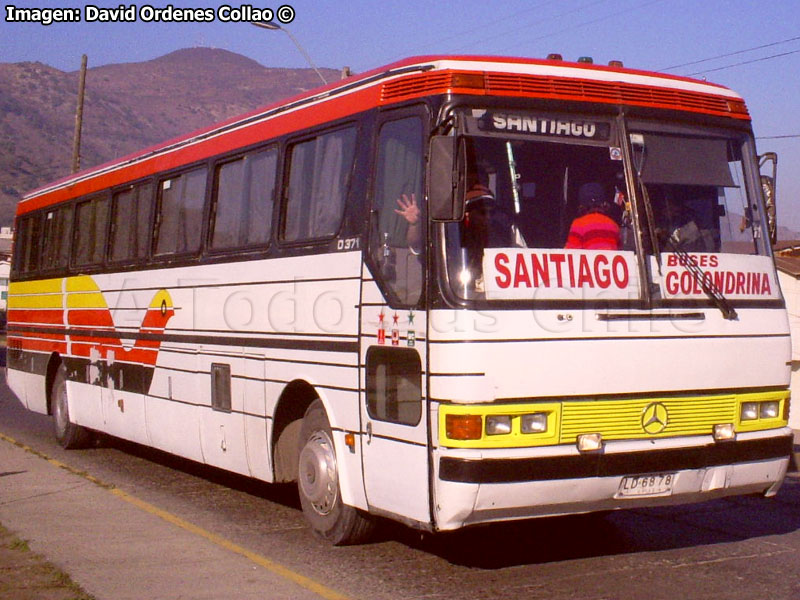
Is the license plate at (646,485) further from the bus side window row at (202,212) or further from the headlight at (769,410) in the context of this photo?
the bus side window row at (202,212)

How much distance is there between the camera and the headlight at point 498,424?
6996mm

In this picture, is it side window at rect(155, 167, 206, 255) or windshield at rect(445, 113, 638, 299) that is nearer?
windshield at rect(445, 113, 638, 299)

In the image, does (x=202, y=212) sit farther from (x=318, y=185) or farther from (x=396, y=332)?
(x=396, y=332)

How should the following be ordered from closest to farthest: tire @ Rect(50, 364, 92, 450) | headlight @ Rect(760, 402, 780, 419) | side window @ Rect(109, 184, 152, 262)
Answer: headlight @ Rect(760, 402, 780, 419)
side window @ Rect(109, 184, 152, 262)
tire @ Rect(50, 364, 92, 450)

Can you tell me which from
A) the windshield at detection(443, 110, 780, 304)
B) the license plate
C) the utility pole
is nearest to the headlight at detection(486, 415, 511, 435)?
the windshield at detection(443, 110, 780, 304)

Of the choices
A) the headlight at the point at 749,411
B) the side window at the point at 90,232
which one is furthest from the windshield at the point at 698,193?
the side window at the point at 90,232

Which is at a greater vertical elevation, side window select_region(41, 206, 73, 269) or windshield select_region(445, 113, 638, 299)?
side window select_region(41, 206, 73, 269)

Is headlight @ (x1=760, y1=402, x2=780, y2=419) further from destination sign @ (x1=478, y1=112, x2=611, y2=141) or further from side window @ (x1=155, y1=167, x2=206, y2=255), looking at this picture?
side window @ (x1=155, y1=167, x2=206, y2=255)

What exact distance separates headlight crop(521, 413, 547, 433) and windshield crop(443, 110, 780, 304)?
0.71m

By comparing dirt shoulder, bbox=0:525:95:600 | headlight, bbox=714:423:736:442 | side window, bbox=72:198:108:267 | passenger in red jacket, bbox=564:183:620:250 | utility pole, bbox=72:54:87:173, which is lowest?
dirt shoulder, bbox=0:525:95:600

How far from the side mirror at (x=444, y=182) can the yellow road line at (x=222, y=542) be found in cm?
234

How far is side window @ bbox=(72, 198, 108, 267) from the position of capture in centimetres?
1375

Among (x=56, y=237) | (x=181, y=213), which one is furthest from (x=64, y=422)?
(x=181, y=213)

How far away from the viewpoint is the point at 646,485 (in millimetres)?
7508
